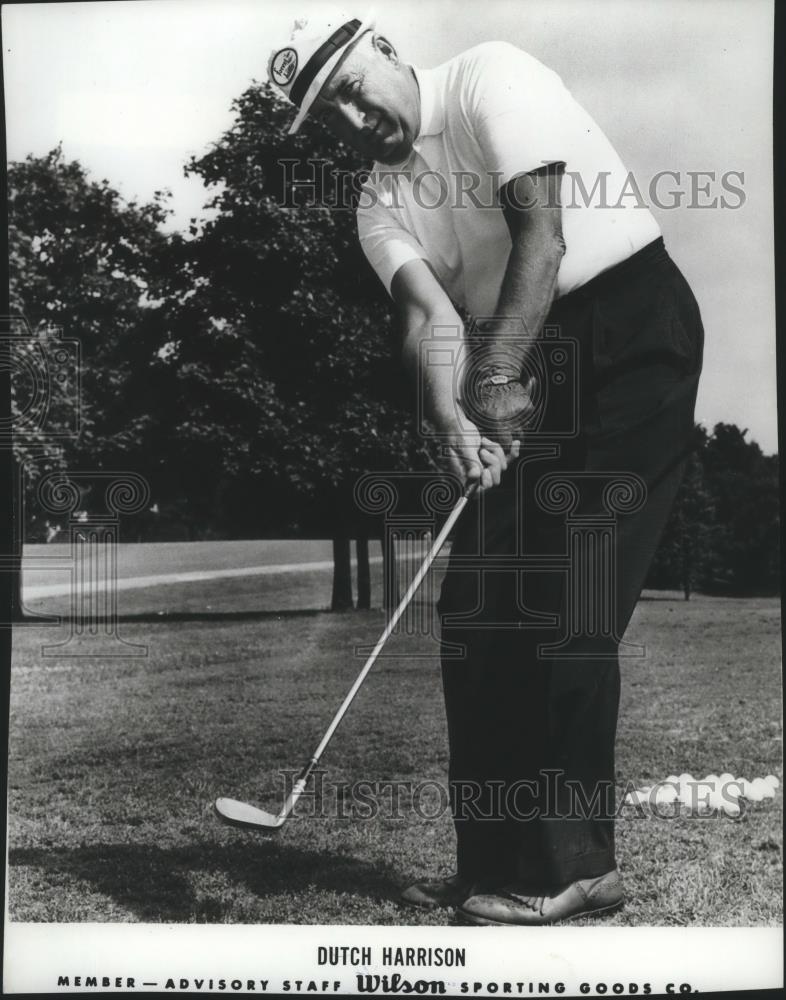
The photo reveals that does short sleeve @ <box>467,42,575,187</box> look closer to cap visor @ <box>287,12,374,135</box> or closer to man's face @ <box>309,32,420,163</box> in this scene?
man's face @ <box>309,32,420,163</box>

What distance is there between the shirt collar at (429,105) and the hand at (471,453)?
44.9 inches

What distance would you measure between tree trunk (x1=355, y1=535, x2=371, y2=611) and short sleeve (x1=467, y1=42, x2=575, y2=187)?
5.29ft

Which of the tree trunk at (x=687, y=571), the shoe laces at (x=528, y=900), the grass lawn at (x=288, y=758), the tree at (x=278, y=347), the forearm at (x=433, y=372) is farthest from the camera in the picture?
the tree at (x=278, y=347)

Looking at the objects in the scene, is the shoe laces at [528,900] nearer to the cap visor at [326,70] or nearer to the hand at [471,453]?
the hand at [471,453]

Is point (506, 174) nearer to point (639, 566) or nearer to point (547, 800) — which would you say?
point (639, 566)

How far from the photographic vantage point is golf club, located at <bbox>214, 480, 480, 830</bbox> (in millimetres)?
4793

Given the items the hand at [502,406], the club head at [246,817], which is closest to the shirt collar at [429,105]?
the hand at [502,406]

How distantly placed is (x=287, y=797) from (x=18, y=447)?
6.07 ft

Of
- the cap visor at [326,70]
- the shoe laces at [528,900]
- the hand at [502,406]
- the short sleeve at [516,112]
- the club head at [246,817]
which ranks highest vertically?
the cap visor at [326,70]

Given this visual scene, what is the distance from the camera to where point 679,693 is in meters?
5.60

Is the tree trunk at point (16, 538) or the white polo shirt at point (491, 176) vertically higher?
the white polo shirt at point (491, 176)

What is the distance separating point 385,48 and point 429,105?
0.28m

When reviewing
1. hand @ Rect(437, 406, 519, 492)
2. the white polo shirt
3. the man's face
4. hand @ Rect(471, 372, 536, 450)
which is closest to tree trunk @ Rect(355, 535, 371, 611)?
hand @ Rect(437, 406, 519, 492)

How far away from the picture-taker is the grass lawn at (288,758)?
4.85 metres
